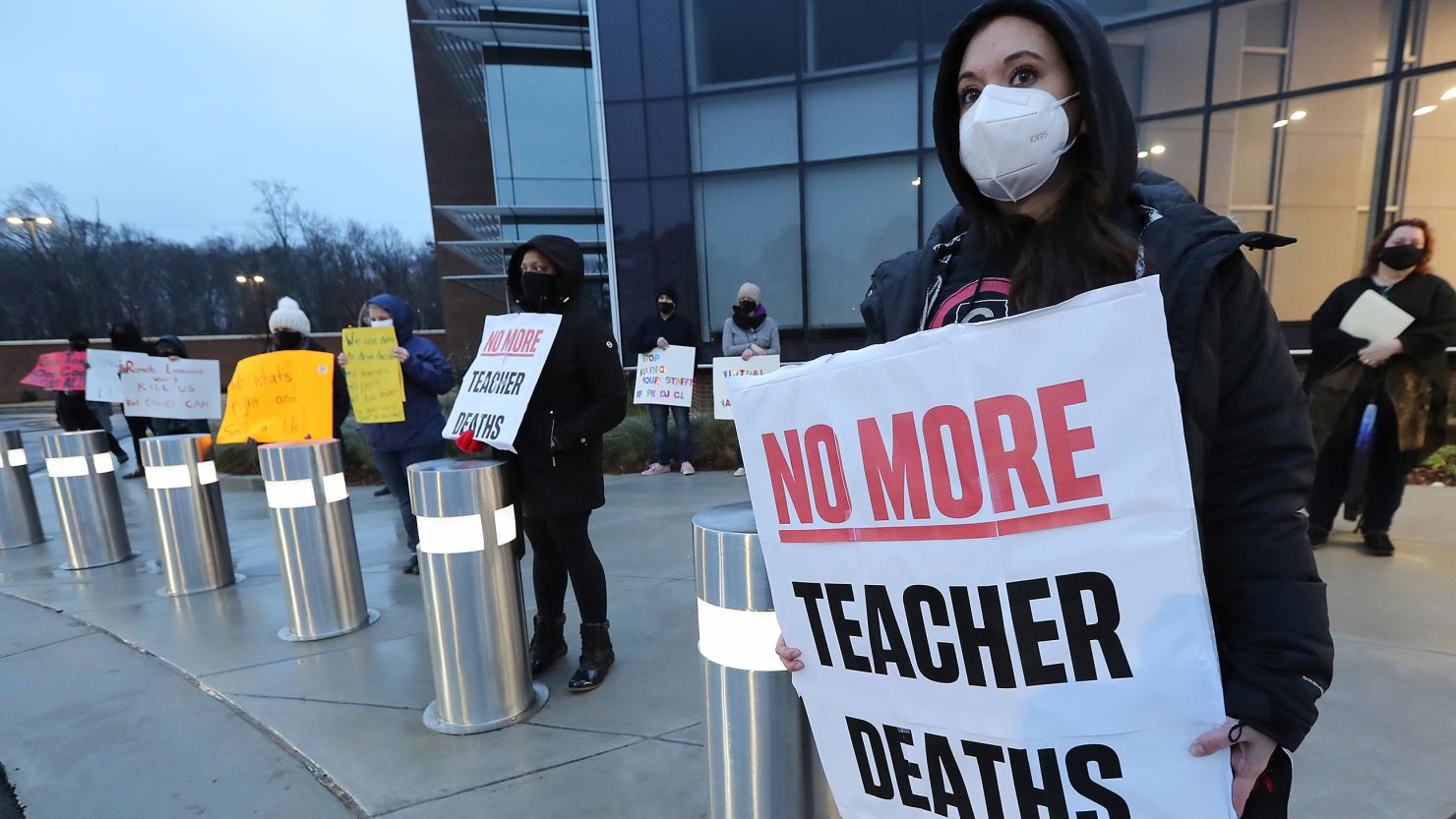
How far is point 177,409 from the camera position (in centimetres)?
636

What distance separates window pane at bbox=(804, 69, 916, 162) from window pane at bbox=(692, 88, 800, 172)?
1.09 ft

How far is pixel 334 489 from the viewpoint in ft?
14.3

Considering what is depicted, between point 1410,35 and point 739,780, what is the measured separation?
12.4 meters

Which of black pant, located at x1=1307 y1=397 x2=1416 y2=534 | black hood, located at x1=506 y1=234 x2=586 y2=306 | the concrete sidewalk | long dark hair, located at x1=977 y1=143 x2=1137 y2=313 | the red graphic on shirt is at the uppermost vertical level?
black hood, located at x1=506 y1=234 x2=586 y2=306

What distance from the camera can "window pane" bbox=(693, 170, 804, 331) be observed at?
12297 mm

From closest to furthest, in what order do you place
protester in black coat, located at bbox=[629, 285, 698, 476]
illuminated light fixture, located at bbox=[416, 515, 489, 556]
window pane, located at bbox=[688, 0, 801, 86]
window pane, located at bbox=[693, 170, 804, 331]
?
illuminated light fixture, located at bbox=[416, 515, 489, 556]
protester in black coat, located at bbox=[629, 285, 698, 476]
window pane, located at bbox=[688, 0, 801, 86]
window pane, located at bbox=[693, 170, 804, 331]

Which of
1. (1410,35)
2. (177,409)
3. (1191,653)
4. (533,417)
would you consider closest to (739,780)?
(1191,653)

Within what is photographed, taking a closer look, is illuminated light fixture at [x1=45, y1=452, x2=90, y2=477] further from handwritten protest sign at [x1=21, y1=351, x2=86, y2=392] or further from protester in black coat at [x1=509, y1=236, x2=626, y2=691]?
protester in black coat at [x1=509, y1=236, x2=626, y2=691]

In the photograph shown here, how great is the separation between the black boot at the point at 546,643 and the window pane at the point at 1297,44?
1141 centimetres

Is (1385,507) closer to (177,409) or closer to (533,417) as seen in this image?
(533,417)

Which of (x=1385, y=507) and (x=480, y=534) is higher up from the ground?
(x=480, y=534)

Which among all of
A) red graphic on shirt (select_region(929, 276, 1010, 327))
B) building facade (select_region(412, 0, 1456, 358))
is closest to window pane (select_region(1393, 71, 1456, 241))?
building facade (select_region(412, 0, 1456, 358))

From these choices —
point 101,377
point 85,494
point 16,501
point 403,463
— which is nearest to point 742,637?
point 403,463

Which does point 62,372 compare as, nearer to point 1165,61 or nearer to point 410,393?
point 410,393
